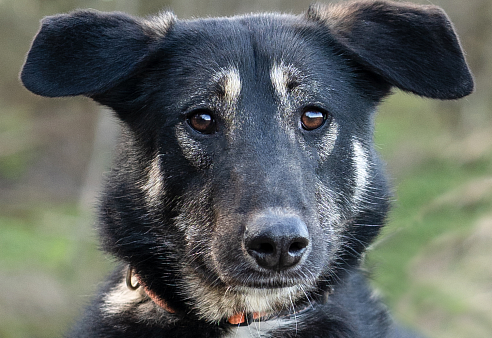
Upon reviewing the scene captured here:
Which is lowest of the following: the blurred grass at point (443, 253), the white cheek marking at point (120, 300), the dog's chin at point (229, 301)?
the blurred grass at point (443, 253)

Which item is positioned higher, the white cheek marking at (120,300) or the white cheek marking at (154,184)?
the white cheek marking at (154,184)

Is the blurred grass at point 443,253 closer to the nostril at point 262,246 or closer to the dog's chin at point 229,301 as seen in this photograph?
the dog's chin at point 229,301

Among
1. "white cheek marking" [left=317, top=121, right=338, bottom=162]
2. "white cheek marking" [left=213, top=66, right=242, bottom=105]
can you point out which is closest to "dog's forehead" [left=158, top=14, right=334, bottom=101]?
"white cheek marking" [left=213, top=66, right=242, bottom=105]

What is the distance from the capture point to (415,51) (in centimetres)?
351

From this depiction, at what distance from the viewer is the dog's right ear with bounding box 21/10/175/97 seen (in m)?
3.27

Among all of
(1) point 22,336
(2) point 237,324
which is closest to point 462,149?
(1) point 22,336

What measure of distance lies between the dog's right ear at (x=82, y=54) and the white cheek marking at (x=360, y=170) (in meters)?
1.16

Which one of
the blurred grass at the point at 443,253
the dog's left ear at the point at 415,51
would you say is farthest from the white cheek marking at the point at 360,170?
the blurred grass at the point at 443,253

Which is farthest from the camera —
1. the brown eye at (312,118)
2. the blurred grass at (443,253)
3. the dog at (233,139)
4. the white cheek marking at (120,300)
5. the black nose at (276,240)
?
the blurred grass at (443,253)

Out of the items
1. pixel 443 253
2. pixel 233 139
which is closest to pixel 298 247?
pixel 233 139

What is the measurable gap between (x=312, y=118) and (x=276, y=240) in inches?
31.0

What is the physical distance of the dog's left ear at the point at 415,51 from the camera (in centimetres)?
346

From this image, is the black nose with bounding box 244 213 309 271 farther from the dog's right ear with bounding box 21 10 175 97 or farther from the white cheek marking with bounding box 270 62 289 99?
the dog's right ear with bounding box 21 10 175 97

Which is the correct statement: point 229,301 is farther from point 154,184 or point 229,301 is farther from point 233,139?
point 233,139
